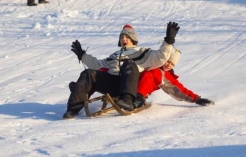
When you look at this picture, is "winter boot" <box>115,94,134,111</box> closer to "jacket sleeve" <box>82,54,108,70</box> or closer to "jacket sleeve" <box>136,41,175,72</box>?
"jacket sleeve" <box>136,41,175,72</box>

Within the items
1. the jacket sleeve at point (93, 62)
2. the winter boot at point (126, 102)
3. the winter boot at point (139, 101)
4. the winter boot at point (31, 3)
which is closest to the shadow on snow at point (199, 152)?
the winter boot at point (126, 102)

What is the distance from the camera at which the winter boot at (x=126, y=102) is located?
18.0 feet

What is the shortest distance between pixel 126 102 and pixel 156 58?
0.55 metres

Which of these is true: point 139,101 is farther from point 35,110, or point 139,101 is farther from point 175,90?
point 35,110

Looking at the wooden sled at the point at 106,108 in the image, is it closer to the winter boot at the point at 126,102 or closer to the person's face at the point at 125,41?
the winter boot at the point at 126,102

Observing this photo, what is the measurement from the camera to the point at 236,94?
634 centimetres

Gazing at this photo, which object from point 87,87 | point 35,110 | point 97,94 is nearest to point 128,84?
point 87,87

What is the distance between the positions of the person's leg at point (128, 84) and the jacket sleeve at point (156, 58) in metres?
0.20

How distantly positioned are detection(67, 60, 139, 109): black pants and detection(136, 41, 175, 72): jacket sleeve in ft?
0.64

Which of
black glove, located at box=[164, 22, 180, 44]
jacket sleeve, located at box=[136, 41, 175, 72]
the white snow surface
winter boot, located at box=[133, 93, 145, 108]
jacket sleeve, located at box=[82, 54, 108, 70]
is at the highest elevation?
black glove, located at box=[164, 22, 180, 44]

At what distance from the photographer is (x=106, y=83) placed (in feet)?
19.0

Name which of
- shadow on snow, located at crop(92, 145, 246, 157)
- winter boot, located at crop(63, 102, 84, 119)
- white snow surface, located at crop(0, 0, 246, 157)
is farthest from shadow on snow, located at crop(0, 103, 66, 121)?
shadow on snow, located at crop(92, 145, 246, 157)

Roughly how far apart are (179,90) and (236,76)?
164 cm

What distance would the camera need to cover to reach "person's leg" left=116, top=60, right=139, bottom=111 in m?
5.55
